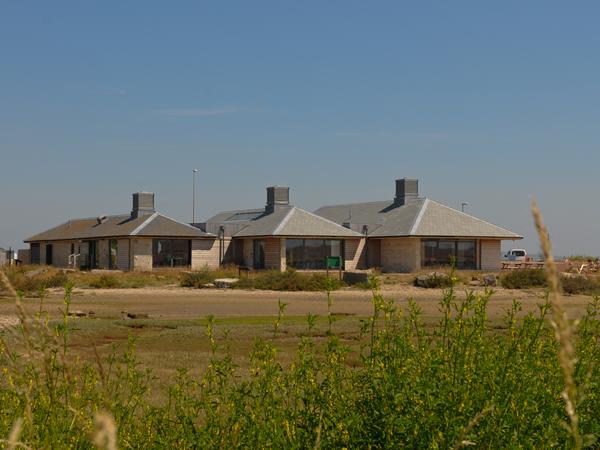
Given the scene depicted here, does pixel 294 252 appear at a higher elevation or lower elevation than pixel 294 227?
lower

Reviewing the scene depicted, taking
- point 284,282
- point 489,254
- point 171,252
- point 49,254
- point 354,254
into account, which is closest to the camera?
point 284,282

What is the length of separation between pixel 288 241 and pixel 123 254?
9869 mm

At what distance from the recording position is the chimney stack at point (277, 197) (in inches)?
2324

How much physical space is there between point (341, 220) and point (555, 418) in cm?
5776

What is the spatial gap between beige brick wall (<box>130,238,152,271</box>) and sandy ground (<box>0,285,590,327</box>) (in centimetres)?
1172

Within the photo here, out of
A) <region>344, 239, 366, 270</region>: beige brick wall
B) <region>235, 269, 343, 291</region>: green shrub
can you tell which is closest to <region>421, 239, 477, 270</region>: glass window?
<region>344, 239, 366, 270</region>: beige brick wall

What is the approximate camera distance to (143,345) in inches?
654

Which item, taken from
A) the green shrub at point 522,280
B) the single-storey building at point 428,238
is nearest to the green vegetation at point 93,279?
the single-storey building at point 428,238

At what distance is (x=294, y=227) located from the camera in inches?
2100

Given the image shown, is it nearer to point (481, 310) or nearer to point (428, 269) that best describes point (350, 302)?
point (428, 269)

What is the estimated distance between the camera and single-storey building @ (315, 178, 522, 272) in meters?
53.4

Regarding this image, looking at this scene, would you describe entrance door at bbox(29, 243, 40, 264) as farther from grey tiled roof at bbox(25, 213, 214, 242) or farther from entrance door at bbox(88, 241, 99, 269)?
entrance door at bbox(88, 241, 99, 269)

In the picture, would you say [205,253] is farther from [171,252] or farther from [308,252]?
[308,252]

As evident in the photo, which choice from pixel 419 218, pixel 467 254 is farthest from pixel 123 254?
pixel 467 254
